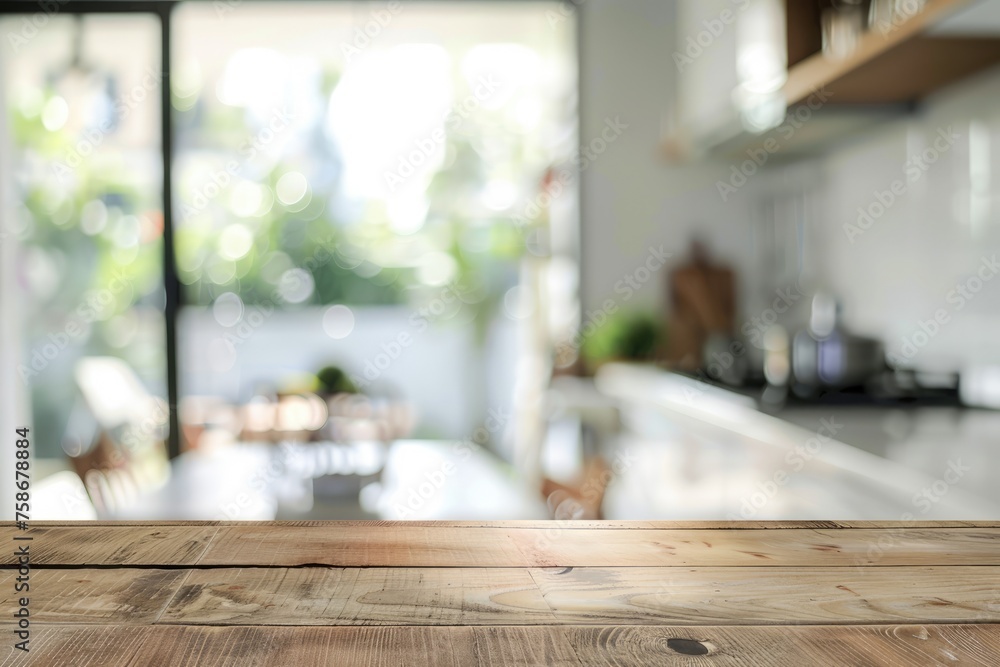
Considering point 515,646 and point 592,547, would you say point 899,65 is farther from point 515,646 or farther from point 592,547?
point 515,646

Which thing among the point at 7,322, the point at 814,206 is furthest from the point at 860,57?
the point at 7,322

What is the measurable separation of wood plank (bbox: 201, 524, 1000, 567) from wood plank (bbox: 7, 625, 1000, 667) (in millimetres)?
123

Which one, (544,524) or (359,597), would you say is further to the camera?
(544,524)

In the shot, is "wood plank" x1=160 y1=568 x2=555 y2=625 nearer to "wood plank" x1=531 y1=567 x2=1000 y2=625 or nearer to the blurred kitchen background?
"wood plank" x1=531 y1=567 x2=1000 y2=625

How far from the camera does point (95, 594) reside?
58 centimetres

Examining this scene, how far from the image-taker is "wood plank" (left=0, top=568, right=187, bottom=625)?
0.54 meters

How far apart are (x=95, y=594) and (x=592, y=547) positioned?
35 cm

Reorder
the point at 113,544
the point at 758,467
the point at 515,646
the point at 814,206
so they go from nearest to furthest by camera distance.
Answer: the point at 515,646
the point at 113,544
the point at 758,467
the point at 814,206

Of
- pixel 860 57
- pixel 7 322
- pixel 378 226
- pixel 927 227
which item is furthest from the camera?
pixel 378 226

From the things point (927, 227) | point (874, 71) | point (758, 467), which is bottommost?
point (758, 467)

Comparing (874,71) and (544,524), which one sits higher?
(874,71)

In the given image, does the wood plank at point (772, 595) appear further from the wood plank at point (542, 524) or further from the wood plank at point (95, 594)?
the wood plank at point (95, 594)

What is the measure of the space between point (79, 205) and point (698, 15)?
9.71ft

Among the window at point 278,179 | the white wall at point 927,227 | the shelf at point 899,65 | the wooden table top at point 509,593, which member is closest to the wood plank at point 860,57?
the shelf at point 899,65
